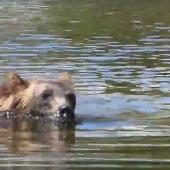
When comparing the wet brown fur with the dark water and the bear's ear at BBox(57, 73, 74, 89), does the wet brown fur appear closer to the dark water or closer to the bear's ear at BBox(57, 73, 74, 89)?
the bear's ear at BBox(57, 73, 74, 89)

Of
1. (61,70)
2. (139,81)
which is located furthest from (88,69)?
(139,81)

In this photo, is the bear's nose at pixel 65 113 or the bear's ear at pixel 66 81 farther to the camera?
the bear's ear at pixel 66 81

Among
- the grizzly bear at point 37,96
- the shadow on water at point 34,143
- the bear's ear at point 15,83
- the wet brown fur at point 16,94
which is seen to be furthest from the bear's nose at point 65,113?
the bear's ear at point 15,83

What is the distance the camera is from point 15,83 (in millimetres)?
14211

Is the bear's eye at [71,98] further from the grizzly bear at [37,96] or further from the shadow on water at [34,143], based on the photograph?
the shadow on water at [34,143]

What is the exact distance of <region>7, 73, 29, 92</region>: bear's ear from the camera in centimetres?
1415

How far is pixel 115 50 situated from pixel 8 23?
30.5ft

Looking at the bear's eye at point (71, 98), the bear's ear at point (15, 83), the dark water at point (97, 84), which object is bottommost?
the dark water at point (97, 84)

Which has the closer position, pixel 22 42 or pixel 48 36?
pixel 22 42

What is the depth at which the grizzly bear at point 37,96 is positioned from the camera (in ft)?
45.6

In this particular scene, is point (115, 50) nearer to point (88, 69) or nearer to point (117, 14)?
point (88, 69)

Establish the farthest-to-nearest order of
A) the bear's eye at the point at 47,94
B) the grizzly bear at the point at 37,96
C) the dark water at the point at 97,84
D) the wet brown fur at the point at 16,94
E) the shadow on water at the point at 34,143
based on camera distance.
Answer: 1. the wet brown fur at the point at 16,94
2. the bear's eye at the point at 47,94
3. the grizzly bear at the point at 37,96
4. the dark water at the point at 97,84
5. the shadow on water at the point at 34,143

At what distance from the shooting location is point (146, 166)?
9484mm

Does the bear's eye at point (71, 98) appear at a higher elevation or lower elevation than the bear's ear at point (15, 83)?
lower
